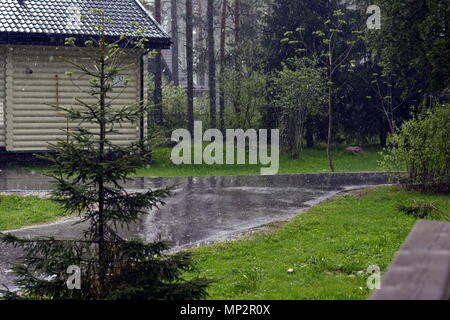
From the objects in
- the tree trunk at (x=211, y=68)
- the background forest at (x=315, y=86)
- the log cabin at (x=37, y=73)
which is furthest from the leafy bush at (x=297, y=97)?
the tree trunk at (x=211, y=68)

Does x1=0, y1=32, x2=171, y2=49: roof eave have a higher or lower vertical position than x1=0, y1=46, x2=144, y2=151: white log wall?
higher

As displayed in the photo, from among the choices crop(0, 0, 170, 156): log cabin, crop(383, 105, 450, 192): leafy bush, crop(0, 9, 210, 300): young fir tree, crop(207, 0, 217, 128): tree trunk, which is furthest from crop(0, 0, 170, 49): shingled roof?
crop(0, 9, 210, 300): young fir tree

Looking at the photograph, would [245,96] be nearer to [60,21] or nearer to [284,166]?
[284,166]

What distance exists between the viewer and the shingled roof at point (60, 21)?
1903cm

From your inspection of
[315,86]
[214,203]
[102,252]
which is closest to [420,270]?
[102,252]

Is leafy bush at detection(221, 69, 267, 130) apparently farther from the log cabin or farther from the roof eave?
the roof eave

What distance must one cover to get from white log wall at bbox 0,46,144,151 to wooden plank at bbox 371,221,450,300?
17110 millimetres

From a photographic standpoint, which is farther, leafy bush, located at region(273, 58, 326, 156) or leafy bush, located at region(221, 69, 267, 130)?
leafy bush, located at region(221, 69, 267, 130)

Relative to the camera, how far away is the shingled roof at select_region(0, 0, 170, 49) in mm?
19031

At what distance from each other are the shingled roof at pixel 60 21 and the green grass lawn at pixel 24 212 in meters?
7.12

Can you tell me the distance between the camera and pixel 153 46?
20172 mm

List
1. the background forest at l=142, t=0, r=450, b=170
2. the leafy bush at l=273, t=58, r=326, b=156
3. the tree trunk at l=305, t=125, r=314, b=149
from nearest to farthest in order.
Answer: the leafy bush at l=273, t=58, r=326, b=156
the background forest at l=142, t=0, r=450, b=170
the tree trunk at l=305, t=125, r=314, b=149

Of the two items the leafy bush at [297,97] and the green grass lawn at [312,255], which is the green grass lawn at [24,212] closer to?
the green grass lawn at [312,255]
